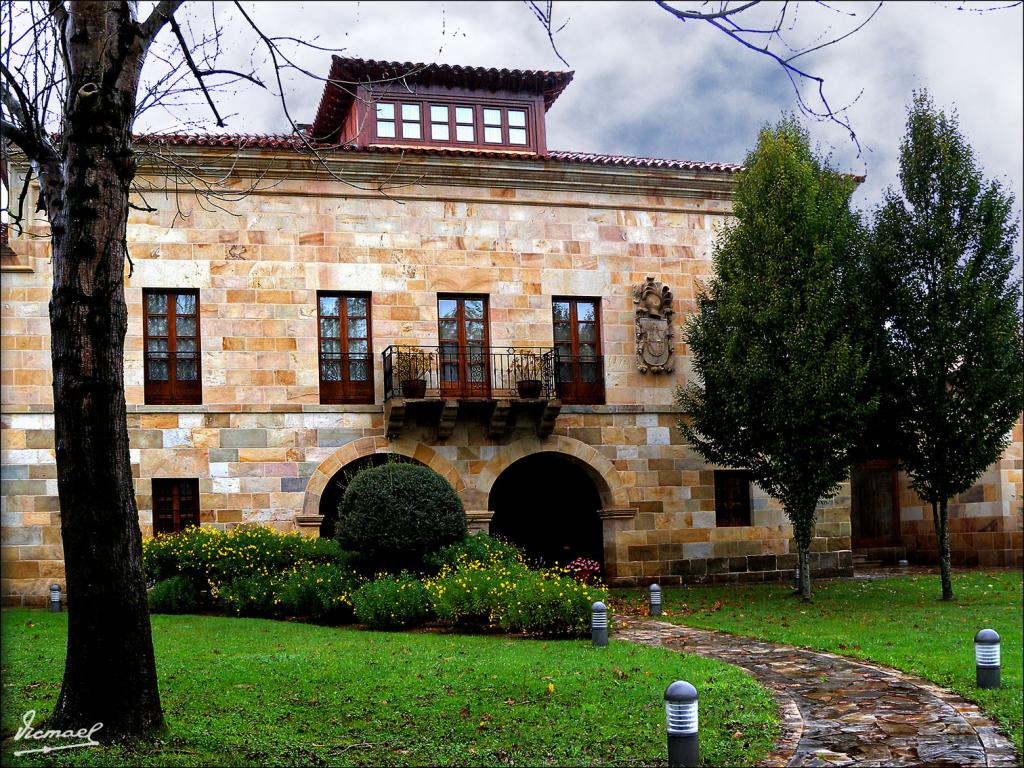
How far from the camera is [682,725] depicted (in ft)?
22.6

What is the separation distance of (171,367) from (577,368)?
795 centimetres

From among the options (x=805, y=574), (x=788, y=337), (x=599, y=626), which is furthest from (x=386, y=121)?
(x=599, y=626)

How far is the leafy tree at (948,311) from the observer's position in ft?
56.7

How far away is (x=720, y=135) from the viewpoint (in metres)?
26.1

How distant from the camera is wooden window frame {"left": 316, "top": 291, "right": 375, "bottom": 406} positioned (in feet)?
67.3

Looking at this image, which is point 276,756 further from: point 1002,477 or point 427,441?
point 1002,477

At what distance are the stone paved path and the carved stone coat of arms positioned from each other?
9.71m

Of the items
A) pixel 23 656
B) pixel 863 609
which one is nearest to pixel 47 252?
pixel 23 656

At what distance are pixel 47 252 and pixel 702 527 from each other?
13.8 m

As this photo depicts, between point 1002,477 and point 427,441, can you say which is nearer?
point 427,441

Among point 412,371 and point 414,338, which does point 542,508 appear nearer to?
point 412,371

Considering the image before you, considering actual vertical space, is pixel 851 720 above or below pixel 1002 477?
below

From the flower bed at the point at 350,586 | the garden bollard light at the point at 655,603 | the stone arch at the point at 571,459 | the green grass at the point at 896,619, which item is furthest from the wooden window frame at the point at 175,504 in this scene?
the garden bollard light at the point at 655,603

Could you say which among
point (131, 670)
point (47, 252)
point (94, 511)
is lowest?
point (131, 670)
